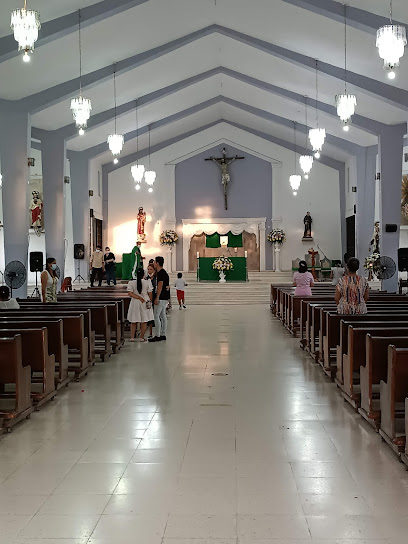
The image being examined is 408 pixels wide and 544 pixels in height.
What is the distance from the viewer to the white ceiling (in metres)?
11.8

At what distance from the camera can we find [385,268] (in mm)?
15344

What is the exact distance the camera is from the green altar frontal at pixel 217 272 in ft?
72.7

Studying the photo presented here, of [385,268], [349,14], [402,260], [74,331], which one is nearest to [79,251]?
[385,268]

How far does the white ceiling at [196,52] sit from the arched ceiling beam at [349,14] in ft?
0.48

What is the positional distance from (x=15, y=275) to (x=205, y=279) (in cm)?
1043

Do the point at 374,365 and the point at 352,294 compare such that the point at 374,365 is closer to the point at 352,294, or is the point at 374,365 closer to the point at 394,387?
A: the point at 394,387

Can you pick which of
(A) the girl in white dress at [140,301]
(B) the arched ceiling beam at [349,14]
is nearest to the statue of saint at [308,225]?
(B) the arched ceiling beam at [349,14]

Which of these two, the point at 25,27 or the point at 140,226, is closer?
the point at 25,27

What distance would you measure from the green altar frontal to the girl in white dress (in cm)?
1160

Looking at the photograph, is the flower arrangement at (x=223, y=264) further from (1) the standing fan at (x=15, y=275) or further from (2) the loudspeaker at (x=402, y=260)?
(1) the standing fan at (x=15, y=275)

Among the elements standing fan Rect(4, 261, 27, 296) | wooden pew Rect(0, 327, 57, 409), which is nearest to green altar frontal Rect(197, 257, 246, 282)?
standing fan Rect(4, 261, 27, 296)

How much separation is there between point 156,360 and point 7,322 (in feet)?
7.94

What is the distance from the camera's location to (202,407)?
19.3 feet

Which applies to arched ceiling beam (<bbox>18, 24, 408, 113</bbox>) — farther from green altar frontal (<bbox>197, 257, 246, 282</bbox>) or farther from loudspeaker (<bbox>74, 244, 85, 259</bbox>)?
green altar frontal (<bbox>197, 257, 246, 282</bbox>)
